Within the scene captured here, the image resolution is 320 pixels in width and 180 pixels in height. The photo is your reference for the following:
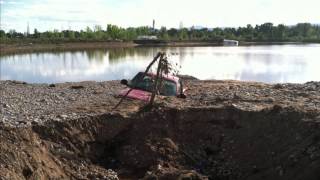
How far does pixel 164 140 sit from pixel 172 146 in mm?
294

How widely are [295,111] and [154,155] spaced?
3.94 metres

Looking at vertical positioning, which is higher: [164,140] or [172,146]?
[164,140]

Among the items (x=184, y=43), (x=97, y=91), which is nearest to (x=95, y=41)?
(x=184, y=43)

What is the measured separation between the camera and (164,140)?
14.0 meters

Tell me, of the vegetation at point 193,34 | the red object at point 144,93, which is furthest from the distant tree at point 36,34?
the red object at point 144,93

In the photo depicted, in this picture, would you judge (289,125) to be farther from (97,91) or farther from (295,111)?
(97,91)

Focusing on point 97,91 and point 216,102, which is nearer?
point 216,102

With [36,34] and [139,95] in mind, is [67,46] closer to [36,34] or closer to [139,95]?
[36,34]

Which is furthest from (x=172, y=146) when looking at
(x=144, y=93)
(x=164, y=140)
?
(x=144, y=93)

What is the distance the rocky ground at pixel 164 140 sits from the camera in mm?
11422

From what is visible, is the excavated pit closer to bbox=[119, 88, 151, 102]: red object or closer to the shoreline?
bbox=[119, 88, 151, 102]: red object

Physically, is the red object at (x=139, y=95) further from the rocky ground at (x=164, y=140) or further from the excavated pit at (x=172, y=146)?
the excavated pit at (x=172, y=146)

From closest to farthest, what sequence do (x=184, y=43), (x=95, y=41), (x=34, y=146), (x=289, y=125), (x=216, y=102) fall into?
1. (x=34, y=146)
2. (x=289, y=125)
3. (x=216, y=102)
4. (x=95, y=41)
5. (x=184, y=43)

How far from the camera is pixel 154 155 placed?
1345cm
